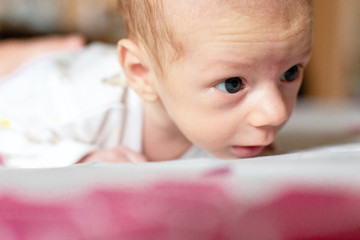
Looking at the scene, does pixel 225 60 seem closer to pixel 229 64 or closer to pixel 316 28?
pixel 229 64

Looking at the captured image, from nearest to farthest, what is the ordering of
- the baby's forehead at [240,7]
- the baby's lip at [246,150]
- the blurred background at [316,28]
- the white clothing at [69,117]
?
the baby's forehead at [240,7], the baby's lip at [246,150], the white clothing at [69,117], the blurred background at [316,28]

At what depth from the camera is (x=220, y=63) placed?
0.60 meters

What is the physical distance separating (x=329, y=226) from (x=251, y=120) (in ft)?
0.58

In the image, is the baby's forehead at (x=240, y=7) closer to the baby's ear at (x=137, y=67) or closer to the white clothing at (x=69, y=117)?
the baby's ear at (x=137, y=67)

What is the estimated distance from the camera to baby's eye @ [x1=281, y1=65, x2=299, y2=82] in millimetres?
645

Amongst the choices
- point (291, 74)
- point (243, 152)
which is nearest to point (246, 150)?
point (243, 152)

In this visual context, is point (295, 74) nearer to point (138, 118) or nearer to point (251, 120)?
point (251, 120)

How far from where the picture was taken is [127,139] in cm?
86

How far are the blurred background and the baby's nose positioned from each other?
1.32 metres

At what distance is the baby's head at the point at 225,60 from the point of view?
1.92ft

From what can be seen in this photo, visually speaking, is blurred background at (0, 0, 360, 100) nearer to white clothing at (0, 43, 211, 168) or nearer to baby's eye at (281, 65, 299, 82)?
white clothing at (0, 43, 211, 168)

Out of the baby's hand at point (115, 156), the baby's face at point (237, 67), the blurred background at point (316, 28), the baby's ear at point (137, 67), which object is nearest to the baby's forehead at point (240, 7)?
the baby's face at point (237, 67)

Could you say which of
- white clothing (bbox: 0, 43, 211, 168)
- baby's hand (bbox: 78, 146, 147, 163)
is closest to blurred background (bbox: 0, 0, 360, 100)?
white clothing (bbox: 0, 43, 211, 168)

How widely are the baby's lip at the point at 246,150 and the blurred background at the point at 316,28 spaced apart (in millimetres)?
1267
